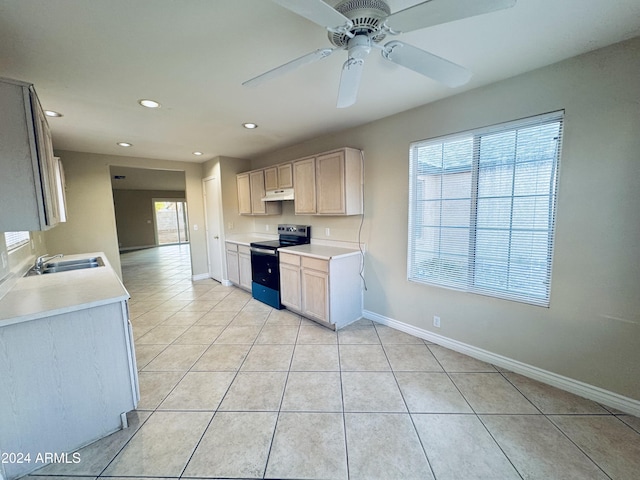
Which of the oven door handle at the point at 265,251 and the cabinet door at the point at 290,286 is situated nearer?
the cabinet door at the point at 290,286

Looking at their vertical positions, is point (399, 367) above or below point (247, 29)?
below

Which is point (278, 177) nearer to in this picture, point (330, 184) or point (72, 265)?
point (330, 184)

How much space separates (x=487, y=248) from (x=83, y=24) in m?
Answer: 3.18

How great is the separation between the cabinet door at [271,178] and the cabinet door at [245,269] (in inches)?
46.2

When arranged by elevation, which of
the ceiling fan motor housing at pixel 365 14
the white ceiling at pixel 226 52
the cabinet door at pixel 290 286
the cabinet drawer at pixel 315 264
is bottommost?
the cabinet door at pixel 290 286

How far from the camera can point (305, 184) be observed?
143 inches

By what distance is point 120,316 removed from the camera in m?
1.71

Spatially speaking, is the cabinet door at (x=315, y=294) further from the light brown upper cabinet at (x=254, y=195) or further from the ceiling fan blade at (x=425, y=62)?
the ceiling fan blade at (x=425, y=62)

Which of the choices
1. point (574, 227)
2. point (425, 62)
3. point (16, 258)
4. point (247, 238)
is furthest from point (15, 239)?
point (574, 227)

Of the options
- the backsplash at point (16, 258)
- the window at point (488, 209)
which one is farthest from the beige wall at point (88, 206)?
the window at point (488, 209)

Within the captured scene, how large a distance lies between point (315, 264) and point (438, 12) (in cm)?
247

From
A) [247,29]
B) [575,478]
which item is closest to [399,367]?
[575,478]

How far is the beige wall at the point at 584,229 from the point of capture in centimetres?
173

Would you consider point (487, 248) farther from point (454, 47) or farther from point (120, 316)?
point (120, 316)
